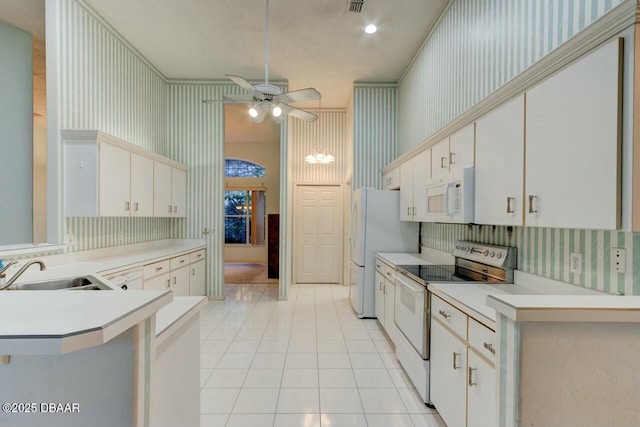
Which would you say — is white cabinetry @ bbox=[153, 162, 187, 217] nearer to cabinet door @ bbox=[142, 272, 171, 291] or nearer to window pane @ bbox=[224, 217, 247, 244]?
cabinet door @ bbox=[142, 272, 171, 291]

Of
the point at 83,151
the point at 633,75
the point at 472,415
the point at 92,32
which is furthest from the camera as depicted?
the point at 92,32

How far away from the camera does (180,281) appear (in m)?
4.39

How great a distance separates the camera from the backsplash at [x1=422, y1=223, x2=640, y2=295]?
1.46 meters

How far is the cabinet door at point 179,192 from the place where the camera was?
193 inches

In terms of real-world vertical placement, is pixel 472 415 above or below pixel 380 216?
below

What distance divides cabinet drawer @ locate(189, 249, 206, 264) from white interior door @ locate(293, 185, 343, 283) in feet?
6.84

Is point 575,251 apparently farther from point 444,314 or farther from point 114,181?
point 114,181

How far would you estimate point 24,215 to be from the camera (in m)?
3.40

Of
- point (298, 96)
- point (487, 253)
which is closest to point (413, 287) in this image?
point (487, 253)

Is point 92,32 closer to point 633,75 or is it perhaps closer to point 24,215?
point 24,215

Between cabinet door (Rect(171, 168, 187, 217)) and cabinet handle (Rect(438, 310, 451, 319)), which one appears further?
cabinet door (Rect(171, 168, 187, 217))

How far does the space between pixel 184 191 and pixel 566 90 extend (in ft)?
16.9

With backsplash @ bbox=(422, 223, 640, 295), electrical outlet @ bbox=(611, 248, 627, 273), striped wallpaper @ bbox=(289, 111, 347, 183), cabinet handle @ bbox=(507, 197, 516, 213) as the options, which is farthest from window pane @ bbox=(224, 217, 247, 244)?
electrical outlet @ bbox=(611, 248, 627, 273)

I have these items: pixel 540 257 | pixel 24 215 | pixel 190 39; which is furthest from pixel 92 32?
pixel 540 257
